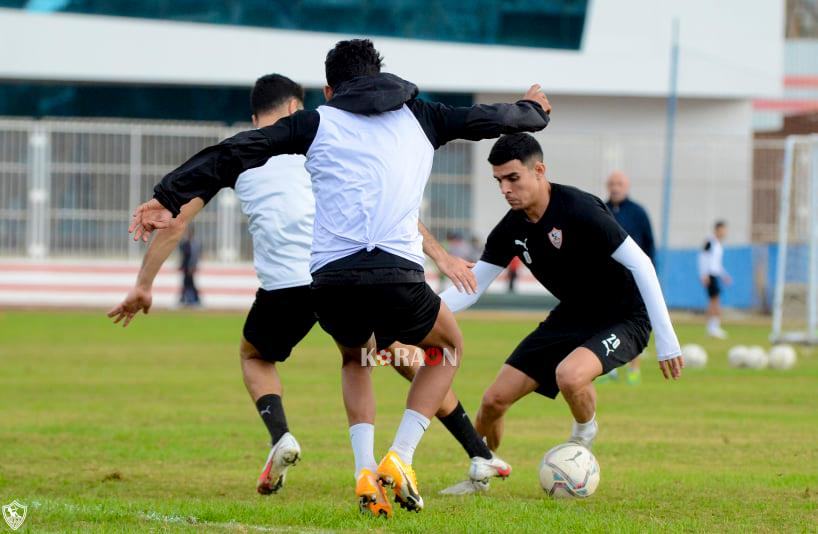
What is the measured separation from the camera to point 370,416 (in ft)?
23.6

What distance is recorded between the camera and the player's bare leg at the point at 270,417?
303 inches

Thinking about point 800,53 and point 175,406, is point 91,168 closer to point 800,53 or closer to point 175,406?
point 175,406

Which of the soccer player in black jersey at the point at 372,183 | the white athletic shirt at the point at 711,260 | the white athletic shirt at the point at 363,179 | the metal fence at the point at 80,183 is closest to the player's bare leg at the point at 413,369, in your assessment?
the soccer player in black jersey at the point at 372,183

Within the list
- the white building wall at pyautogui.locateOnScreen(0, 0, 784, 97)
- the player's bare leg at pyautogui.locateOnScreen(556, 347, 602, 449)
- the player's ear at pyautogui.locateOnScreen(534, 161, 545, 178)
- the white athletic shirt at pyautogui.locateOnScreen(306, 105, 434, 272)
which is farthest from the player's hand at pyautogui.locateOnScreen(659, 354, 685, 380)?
the white building wall at pyautogui.locateOnScreen(0, 0, 784, 97)

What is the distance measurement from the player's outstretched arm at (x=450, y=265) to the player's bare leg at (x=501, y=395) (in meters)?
1.41

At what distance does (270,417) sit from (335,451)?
2.10 meters

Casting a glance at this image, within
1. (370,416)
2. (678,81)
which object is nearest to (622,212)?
(370,416)

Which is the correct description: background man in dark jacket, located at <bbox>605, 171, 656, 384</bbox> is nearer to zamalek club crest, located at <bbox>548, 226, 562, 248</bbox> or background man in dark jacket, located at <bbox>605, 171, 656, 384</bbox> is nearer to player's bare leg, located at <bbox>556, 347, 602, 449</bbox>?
player's bare leg, located at <bbox>556, 347, 602, 449</bbox>

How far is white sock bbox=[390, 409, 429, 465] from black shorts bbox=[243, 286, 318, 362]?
1.37m

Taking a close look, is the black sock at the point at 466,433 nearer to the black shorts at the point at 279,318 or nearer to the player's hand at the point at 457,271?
the black shorts at the point at 279,318

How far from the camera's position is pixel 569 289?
8.45m

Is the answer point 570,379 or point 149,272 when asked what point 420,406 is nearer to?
point 570,379

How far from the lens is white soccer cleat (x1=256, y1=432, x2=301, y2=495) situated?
7.68m

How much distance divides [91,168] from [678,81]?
63.9 feet
